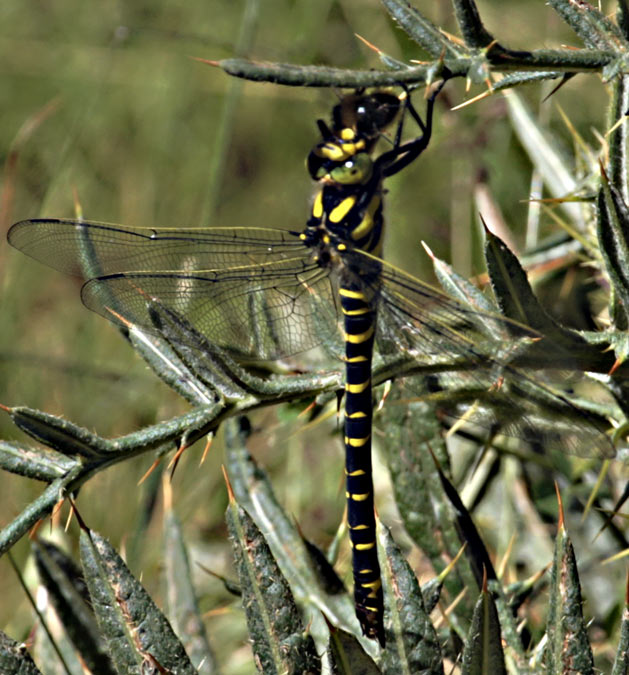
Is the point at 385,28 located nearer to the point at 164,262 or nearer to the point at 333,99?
the point at 333,99

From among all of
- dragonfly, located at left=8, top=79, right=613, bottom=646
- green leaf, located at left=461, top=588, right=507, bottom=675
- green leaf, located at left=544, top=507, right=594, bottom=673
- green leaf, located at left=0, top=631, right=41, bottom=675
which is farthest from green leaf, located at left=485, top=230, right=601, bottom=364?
green leaf, located at left=0, top=631, right=41, bottom=675

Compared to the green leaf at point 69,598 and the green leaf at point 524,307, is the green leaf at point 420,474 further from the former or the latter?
the green leaf at point 69,598

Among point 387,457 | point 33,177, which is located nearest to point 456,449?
point 387,457

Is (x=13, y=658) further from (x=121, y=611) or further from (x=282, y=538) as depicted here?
(x=282, y=538)

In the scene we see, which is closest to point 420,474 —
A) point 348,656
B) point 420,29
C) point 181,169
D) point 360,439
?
point 360,439

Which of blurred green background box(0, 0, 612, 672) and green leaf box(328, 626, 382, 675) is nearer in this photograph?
green leaf box(328, 626, 382, 675)

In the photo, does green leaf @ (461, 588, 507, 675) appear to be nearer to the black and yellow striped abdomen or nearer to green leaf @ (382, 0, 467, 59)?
the black and yellow striped abdomen
